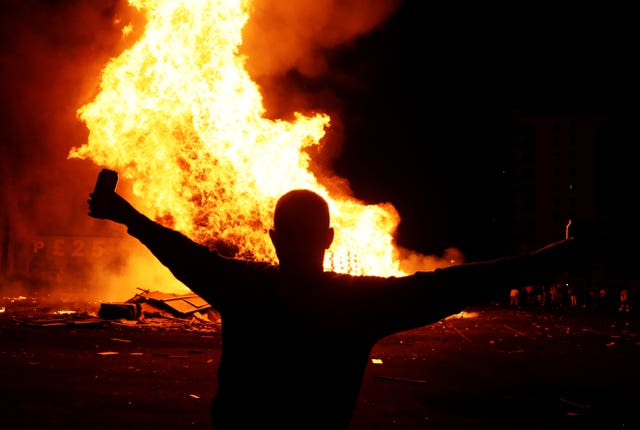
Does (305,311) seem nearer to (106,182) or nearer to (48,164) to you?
(106,182)

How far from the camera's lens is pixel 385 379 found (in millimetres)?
9289

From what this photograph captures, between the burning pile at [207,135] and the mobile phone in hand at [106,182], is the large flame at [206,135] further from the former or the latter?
the mobile phone in hand at [106,182]

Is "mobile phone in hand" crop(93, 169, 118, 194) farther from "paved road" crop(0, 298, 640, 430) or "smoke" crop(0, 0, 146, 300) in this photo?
"smoke" crop(0, 0, 146, 300)

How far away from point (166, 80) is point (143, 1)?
7.32 feet

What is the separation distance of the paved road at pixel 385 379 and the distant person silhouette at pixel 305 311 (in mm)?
95

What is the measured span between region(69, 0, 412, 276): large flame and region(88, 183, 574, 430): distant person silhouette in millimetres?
16138

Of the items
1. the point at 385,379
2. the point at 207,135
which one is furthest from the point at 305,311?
the point at 207,135

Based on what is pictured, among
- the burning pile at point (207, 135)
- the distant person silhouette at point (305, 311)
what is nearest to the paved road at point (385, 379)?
the distant person silhouette at point (305, 311)

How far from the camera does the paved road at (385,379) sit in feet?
22.2

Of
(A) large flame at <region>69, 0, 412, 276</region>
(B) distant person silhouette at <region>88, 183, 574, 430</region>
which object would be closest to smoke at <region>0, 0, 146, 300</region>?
(A) large flame at <region>69, 0, 412, 276</region>

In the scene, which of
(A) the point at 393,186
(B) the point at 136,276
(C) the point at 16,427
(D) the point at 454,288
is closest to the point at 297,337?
(D) the point at 454,288

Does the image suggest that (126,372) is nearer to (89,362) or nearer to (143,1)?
(89,362)

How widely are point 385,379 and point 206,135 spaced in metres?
11.0

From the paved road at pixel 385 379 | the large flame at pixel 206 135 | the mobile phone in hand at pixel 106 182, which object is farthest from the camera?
the large flame at pixel 206 135
